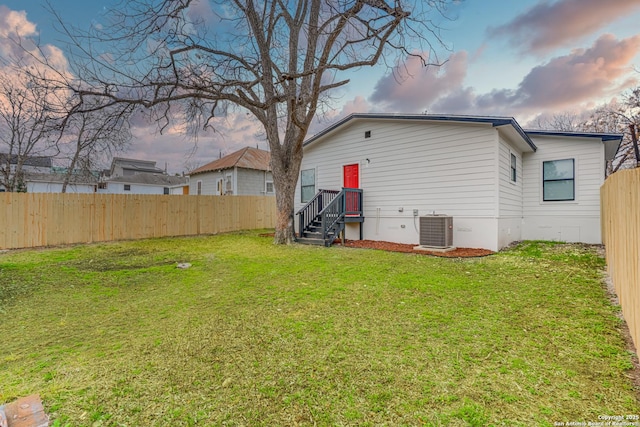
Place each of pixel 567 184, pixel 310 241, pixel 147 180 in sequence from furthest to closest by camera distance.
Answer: pixel 147 180 < pixel 310 241 < pixel 567 184

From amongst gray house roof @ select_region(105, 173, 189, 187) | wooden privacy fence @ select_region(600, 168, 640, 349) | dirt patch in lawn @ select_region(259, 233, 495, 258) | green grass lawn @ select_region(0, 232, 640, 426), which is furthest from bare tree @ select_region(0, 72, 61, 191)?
gray house roof @ select_region(105, 173, 189, 187)

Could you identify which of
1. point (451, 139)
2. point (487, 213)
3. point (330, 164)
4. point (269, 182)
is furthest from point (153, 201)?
point (487, 213)

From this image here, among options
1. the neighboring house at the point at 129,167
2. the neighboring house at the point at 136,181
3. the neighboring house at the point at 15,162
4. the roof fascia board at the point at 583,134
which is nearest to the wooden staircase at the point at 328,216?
the roof fascia board at the point at 583,134

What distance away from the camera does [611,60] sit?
34.9 feet

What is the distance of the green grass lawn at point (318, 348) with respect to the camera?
192 cm

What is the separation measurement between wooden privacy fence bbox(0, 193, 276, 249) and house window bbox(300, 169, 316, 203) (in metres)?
4.02

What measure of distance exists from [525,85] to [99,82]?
17793mm

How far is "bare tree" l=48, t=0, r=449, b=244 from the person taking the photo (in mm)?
7516

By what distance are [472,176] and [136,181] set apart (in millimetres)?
31644

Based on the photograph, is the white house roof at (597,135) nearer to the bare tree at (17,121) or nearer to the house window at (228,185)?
the bare tree at (17,121)

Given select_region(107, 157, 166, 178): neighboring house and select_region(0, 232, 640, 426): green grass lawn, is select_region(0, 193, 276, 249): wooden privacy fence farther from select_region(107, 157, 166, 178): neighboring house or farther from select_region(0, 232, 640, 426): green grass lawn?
select_region(107, 157, 166, 178): neighboring house

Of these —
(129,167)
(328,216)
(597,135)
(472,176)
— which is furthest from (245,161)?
(129,167)

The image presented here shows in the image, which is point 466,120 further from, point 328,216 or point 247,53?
point 247,53

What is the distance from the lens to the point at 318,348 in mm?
2736
